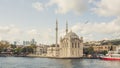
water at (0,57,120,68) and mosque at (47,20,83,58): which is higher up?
mosque at (47,20,83,58)

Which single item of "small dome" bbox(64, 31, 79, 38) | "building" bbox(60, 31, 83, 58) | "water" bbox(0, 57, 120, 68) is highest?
"small dome" bbox(64, 31, 79, 38)

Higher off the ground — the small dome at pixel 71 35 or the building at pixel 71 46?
the small dome at pixel 71 35

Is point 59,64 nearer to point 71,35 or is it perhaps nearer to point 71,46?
point 71,46

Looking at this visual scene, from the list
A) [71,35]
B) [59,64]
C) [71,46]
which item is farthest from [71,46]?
[59,64]

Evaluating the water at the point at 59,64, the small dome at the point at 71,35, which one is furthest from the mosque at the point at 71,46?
the water at the point at 59,64

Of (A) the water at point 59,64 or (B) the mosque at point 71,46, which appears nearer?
(A) the water at point 59,64

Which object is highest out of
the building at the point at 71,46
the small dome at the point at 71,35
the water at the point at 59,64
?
the small dome at the point at 71,35

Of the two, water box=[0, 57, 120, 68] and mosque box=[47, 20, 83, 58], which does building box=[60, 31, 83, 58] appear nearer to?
mosque box=[47, 20, 83, 58]

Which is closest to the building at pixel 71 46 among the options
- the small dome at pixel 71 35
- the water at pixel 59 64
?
the small dome at pixel 71 35

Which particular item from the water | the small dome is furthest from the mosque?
the water

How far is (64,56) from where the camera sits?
4966 inches

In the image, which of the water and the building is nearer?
the water

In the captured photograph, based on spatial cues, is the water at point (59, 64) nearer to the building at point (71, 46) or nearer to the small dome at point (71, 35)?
the building at point (71, 46)

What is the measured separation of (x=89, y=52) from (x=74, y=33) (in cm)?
1629
